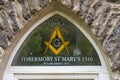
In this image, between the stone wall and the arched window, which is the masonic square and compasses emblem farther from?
the stone wall

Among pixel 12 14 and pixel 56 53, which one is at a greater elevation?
pixel 12 14

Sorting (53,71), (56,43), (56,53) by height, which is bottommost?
(53,71)

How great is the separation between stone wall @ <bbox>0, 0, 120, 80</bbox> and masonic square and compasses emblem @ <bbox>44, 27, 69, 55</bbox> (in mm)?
413

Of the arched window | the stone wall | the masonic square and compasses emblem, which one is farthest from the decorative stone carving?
the masonic square and compasses emblem

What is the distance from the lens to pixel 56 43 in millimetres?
6008

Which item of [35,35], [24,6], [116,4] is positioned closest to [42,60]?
[35,35]

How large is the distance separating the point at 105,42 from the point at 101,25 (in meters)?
0.20

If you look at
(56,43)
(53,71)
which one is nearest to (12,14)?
(56,43)

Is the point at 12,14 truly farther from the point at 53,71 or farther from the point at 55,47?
the point at 53,71

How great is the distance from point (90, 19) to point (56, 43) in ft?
1.87

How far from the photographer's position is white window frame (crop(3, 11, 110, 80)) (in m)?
5.92

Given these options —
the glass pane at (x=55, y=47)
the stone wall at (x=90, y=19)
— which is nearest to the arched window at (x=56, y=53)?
the glass pane at (x=55, y=47)

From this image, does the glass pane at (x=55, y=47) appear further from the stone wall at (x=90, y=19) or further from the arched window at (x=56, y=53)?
the stone wall at (x=90, y=19)

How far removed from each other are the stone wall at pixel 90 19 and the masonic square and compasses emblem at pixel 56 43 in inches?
16.2
